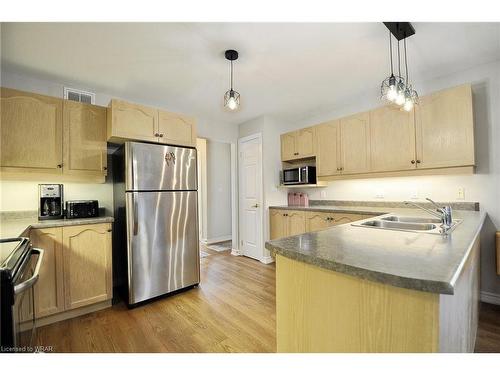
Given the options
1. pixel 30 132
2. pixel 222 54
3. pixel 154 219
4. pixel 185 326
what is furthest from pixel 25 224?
pixel 222 54

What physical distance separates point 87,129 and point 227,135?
6.94 feet

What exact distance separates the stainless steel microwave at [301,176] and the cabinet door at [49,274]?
2860 millimetres

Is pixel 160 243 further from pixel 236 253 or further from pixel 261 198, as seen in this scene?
pixel 236 253

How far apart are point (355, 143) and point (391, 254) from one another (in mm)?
2376

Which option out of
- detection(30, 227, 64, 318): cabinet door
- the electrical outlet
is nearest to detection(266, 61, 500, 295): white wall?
the electrical outlet

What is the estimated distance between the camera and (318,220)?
293 centimetres

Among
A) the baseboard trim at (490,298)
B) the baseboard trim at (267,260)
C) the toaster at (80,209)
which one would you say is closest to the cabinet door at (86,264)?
the toaster at (80,209)

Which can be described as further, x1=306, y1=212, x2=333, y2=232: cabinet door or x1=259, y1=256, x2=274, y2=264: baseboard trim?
x1=259, y1=256, x2=274, y2=264: baseboard trim

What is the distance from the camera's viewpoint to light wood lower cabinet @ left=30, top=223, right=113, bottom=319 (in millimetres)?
1893

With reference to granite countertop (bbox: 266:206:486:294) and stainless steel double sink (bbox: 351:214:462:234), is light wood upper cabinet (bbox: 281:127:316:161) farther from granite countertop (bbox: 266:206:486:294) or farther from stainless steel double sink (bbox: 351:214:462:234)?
granite countertop (bbox: 266:206:486:294)

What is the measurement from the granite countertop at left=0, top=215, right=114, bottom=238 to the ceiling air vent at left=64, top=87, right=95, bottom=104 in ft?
4.36

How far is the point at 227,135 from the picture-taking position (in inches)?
157

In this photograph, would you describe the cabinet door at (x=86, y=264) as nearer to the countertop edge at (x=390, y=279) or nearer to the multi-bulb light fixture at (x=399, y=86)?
the countertop edge at (x=390, y=279)
